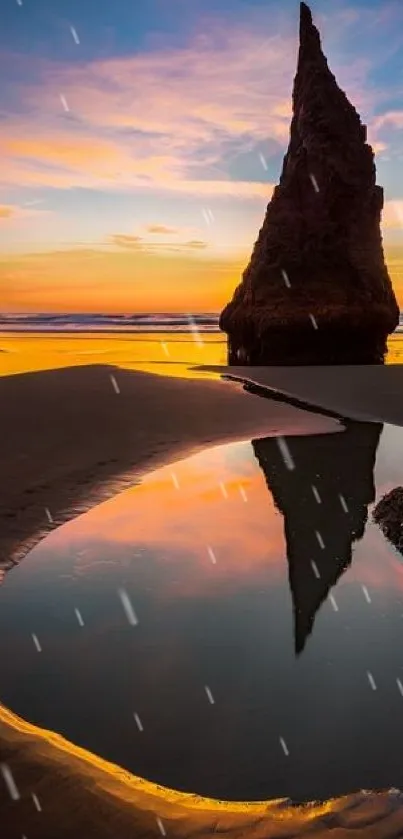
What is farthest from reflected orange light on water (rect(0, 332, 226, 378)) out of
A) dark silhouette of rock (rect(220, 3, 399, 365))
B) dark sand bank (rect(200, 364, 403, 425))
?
dark silhouette of rock (rect(220, 3, 399, 365))

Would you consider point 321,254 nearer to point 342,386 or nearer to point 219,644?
point 342,386

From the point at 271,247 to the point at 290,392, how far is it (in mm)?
10909

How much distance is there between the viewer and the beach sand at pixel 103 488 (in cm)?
268

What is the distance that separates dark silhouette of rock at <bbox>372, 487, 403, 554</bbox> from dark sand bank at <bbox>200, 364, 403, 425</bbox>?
283 inches

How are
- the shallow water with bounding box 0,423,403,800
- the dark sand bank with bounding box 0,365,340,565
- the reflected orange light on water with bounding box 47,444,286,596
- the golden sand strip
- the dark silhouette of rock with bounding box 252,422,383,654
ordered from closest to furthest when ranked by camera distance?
the golden sand strip
the shallow water with bounding box 0,423,403,800
the dark silhouette of rock with bounding box 252,422,383,654
the reflected orange light on water with bounding box 47,444,286,596
the dark sand bank with bounding box 0,365,340,565

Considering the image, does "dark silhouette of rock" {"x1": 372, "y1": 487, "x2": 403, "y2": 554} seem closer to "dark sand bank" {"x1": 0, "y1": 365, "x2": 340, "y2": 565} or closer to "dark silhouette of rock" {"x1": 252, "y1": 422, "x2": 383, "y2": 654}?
"dark silhouette of rock" {"x1": 252, "y1": 422, "x2": 383, "y2": 654}

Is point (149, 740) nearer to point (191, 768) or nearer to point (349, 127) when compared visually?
point (191, 768)

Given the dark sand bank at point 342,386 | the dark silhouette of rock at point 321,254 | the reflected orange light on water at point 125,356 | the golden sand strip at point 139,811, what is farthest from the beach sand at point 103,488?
the reflected orange light on water at point 125,356

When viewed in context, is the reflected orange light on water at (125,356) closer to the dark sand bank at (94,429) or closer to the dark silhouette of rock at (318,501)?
the dark sand bank at (94,429)

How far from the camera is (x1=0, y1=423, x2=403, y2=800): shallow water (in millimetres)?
3207

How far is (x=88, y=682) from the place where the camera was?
3.87 metres

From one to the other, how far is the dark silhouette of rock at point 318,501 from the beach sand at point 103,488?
1350mm

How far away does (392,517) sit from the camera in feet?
22.4

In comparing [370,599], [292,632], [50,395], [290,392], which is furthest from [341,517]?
[290,392]
